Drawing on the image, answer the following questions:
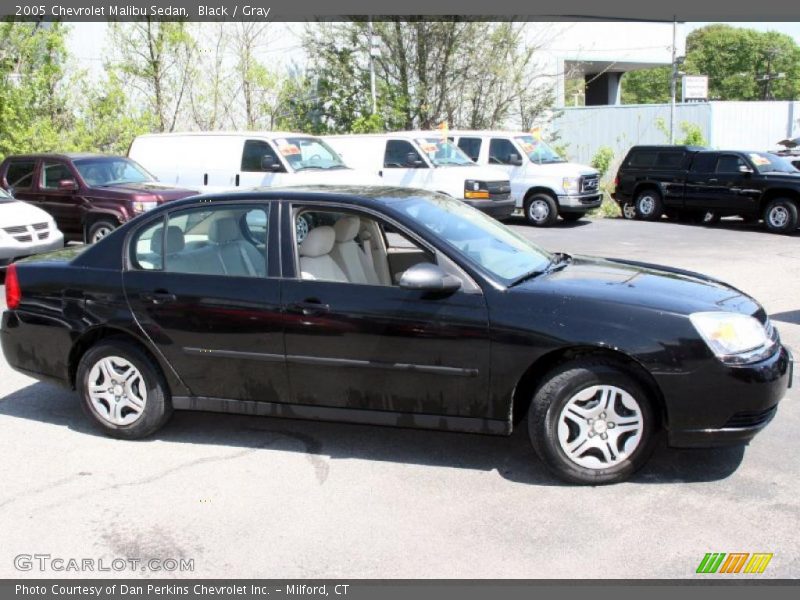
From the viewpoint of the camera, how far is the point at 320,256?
5492 millimetres

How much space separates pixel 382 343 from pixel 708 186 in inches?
608

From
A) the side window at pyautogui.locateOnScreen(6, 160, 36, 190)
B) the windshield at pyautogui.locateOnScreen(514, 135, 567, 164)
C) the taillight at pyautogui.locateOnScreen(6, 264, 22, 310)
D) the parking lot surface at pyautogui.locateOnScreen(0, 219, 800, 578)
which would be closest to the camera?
the parking lot surface at pyautogui.locateOnScreen(0, 219, 800, 578)

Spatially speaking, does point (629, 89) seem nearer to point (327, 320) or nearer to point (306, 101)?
point (306, 101)

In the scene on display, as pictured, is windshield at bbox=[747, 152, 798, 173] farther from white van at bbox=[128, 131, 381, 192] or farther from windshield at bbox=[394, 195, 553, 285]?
windshield at bbox=[394, 195, 553, 285]

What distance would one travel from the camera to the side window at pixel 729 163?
18297 millimetres

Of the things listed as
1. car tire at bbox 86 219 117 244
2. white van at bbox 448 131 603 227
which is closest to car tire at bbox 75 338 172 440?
car tire at bbox 86 219 117 244

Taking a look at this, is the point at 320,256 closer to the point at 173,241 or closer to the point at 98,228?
the point at 173,241

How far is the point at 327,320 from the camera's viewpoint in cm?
509

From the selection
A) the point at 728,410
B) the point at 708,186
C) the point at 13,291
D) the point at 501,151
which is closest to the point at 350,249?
the point at 13,291

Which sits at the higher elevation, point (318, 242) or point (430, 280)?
point (318, 242)

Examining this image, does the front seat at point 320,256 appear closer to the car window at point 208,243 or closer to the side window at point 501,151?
the car window at point 208,243

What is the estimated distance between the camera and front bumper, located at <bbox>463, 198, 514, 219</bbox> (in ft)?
55.1

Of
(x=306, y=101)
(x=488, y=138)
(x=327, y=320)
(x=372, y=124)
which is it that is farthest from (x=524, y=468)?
(x=306, y=101)

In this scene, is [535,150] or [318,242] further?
[535,150]
